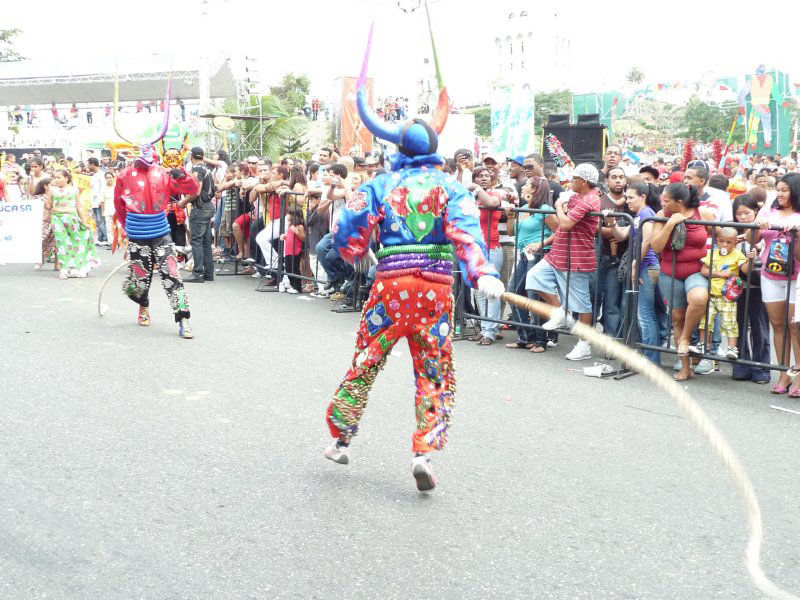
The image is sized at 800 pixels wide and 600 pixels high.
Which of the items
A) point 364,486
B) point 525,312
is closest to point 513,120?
point 525,312

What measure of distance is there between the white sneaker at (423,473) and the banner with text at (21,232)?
1179 cm

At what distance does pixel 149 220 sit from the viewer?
9172mm

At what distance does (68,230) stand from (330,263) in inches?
198

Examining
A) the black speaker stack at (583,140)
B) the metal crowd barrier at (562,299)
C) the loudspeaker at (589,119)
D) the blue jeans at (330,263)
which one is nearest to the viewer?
Result: the metal crowd barrier at (562,299)

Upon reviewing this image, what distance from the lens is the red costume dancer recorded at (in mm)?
9086

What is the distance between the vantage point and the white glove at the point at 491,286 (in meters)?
4.16

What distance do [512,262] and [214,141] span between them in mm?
22554

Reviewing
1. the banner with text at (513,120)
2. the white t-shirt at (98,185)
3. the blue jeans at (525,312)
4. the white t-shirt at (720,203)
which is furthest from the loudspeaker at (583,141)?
the white t-shirt at (98,185)

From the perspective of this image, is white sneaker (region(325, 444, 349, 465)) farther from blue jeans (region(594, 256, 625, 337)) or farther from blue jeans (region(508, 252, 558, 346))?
blue jeans (region(508, 252, 558, 346))

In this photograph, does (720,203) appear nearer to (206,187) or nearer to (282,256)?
(282,256)

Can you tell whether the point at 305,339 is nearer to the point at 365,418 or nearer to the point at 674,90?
the point at 365,418

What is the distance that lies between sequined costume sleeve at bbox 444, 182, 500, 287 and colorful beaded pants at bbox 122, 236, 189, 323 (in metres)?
5.06

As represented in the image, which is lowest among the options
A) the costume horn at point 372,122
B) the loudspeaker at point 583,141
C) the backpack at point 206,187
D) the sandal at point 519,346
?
the sandal at point 519,346

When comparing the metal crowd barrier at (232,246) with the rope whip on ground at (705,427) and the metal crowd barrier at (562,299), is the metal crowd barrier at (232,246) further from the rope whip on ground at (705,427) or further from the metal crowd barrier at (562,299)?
the rope whip on ground at (705,427)
